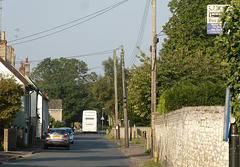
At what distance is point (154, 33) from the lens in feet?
82.3

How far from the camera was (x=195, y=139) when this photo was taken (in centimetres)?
1388

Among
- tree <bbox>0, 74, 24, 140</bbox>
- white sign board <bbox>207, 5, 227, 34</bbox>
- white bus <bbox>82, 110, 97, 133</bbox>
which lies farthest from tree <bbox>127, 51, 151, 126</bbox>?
white bus <bbox>82, 110, 97, 133</bbox>

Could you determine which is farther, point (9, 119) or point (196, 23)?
point (196, 23)

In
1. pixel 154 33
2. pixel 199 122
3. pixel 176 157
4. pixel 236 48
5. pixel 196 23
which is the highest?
pixel 196 23

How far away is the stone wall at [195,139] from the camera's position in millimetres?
11547

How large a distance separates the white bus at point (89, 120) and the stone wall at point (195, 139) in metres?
61.2

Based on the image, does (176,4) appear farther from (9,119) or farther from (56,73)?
(56,73)

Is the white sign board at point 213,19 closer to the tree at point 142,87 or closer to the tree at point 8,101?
the tree at point 8,101

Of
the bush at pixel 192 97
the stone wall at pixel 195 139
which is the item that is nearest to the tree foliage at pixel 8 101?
the bush at pixel 192 97

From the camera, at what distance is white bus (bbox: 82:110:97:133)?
81.6m

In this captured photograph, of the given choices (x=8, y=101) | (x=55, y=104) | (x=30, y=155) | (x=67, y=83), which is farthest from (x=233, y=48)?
(x=67, y=83)

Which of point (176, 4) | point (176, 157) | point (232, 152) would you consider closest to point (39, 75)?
point (176, 4)

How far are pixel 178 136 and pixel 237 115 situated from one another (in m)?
10.5

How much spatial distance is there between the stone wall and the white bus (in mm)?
61240
